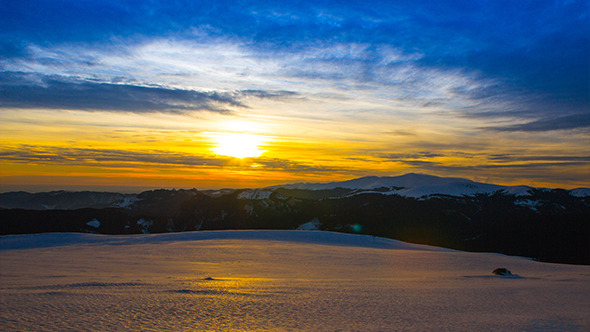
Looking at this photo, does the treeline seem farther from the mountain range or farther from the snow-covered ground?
the snow-covered ground

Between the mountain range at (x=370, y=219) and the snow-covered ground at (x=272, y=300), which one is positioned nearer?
the snow-covered ground at (x=272, y=300)

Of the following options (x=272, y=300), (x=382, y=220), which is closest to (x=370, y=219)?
(x=382, y=220)

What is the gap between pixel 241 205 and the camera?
136m

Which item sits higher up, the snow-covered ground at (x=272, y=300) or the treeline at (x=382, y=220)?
the snow-covered ground at (x=272, y=300)

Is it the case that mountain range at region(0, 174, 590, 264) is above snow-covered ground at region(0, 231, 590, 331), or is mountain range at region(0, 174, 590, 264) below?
below

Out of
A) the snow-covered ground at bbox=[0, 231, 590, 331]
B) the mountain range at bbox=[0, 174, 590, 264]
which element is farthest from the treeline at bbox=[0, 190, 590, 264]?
the snow-covered ground at bbox=[0, 231, 590, 331]

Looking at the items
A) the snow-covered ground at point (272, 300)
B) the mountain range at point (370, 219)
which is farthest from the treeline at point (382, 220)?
the snow-covered ground at point (272, 300)

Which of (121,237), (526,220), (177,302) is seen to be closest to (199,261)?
(177,302)

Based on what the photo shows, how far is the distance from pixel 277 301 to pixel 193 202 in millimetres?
141044

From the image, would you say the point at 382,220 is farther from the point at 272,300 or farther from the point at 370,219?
the point at 272,300

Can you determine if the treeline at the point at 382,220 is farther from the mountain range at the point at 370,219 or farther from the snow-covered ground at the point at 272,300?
the snow-covered ground at the point at 272,300

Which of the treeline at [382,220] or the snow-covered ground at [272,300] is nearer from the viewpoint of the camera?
the snow-covered ground at [272,300]

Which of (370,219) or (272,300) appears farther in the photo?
(370,219)

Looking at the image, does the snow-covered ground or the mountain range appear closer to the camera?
the snow-covered ground
